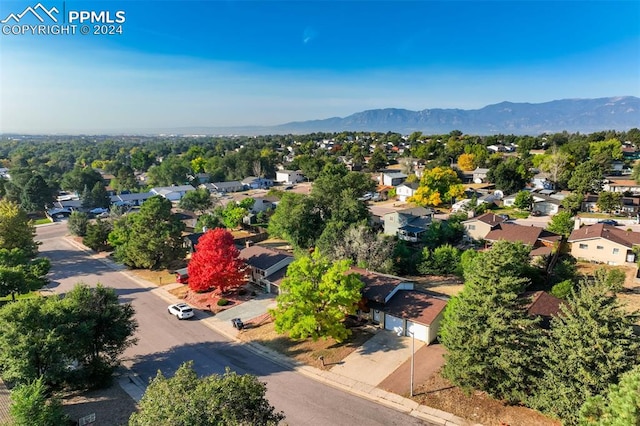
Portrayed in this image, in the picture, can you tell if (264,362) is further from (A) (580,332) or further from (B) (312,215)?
(B) (312,215)

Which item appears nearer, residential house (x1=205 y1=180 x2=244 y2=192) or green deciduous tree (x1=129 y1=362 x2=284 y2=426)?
green deciduous tree (x1=129 y1=362 x2=284 y2=426)

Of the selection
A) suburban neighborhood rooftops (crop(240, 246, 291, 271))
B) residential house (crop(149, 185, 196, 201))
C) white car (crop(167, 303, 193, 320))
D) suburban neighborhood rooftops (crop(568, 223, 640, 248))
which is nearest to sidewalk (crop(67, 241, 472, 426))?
white car (crop(167, 303, 193, 320))

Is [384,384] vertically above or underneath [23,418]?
underneath

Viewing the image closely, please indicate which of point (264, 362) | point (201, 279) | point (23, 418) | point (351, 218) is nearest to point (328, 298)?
point (264, 362)

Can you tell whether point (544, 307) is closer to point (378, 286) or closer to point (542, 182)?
point (378, 286)

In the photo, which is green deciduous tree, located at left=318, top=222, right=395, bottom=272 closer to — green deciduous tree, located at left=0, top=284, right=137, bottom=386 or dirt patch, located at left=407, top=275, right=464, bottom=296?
dirt patch, located at left=407, top=275, right=464, bottom=296

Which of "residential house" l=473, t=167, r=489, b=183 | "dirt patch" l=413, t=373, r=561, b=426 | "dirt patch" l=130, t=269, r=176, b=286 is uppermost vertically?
"residential house" l=473, t=167, r=489, b=183

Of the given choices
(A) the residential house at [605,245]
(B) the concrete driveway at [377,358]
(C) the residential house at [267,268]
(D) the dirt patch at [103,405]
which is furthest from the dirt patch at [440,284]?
(D) the dirt patch at [103,405]
